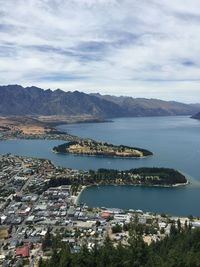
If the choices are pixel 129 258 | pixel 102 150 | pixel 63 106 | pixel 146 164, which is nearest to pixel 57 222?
pixel 129 258

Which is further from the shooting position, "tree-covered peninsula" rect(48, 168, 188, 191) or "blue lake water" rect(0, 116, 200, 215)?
"tree-covered peninsula" rect(48, 168, 188, 191)

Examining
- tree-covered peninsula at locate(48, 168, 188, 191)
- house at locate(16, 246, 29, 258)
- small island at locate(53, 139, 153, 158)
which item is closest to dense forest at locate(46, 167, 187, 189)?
tree-covered peninsula at locate(48, 168, 188, 191)

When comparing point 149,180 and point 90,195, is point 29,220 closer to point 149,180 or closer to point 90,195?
point 90,195

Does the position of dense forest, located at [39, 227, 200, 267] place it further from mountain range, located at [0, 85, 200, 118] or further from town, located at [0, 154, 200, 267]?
mountain range, located at [0, 85, 200, 118]

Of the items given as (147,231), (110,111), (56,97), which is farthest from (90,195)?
(56,97)

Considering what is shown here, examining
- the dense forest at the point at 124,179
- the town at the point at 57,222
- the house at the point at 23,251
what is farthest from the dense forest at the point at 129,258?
the dense forest at the point at 124,179

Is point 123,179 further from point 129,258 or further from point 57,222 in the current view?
point 129,258

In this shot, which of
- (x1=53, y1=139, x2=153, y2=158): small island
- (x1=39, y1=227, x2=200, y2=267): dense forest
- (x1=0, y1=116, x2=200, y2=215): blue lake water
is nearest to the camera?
(x1=39, y1=227, x2=200, y2=267): dense forest

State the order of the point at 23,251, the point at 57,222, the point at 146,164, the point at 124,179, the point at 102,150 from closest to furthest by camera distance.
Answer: the point at 23,251 < the point at 57,222 < the point at 124,179 < the point at 146,164 < the point at 102,150

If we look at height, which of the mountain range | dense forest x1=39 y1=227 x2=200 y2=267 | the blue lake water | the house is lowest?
the house

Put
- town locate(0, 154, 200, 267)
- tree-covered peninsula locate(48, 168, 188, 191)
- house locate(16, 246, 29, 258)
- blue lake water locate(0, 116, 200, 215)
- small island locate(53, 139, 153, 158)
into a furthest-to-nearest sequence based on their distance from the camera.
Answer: small island locate(53, 139, 153, 158)
tree-covered peninsula locate(48, 168, 188, 191)
blue lake water locate(0, 116, 200, 215)
town locate(0, 154, 200, 267)
house locate(16, 246, 29, 258)
